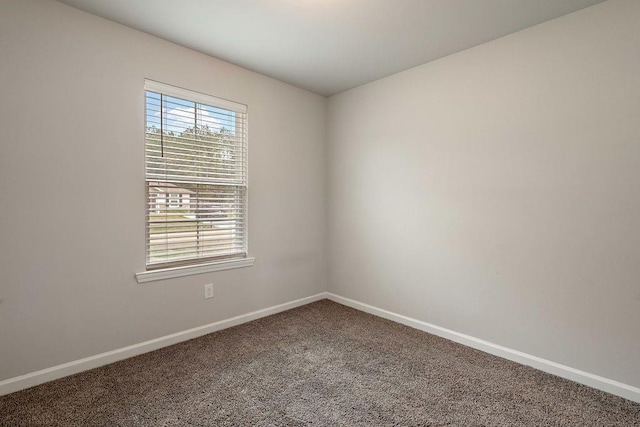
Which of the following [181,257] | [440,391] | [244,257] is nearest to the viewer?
[440,391]

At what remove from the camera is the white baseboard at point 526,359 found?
1.94 meters

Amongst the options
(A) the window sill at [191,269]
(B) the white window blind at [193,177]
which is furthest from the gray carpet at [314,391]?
(B) the white window blind at [193,177]

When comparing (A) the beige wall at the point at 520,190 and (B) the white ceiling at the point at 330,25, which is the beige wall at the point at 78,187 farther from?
(A) the beige wall at the point at 520,190

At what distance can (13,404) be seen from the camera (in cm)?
179

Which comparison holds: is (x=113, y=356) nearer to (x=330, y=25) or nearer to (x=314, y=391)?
(x=314, y=391)

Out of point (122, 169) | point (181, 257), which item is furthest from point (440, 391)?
point (122, 169)

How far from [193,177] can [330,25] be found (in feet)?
5.29

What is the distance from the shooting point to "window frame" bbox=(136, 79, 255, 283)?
243 cm

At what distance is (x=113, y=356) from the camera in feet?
7.45

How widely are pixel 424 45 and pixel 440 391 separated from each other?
2514 millimetres

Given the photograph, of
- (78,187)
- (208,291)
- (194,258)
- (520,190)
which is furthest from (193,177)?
(520,190)

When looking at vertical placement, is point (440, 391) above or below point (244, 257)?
below

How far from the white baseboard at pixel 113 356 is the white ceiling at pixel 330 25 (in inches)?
93.2

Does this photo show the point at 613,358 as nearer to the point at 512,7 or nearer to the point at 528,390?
the point at 528,390
